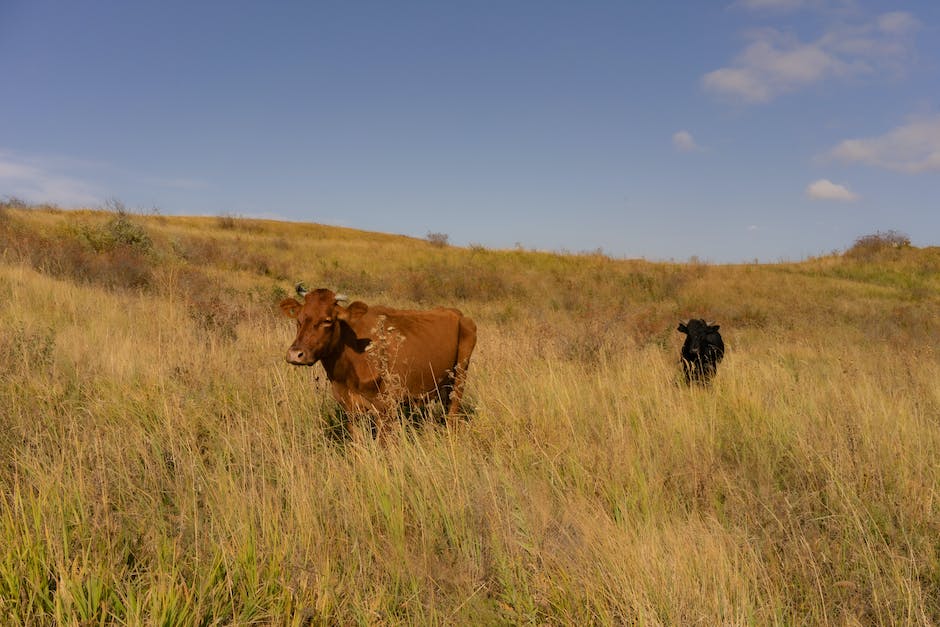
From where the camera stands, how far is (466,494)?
3.09 metres

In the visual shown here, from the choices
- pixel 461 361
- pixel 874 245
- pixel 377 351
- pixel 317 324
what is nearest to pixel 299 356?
pixel 317 324

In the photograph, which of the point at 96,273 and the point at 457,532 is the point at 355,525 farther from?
the point at 96,273

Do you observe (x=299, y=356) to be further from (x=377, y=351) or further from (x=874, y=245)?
(x=874, y=245)

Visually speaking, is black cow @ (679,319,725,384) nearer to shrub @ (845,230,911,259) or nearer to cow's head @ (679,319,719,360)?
cow's head @ (679,319,719,360)

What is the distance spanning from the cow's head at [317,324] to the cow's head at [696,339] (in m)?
4.72

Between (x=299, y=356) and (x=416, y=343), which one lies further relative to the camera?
(x=416, y=343)

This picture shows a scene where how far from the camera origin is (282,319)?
9.83 meters

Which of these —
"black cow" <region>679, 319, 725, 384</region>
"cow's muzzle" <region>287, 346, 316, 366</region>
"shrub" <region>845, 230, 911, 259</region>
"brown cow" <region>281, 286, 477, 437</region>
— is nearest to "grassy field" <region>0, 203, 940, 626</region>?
"black cow" <region>679, 319, 725, 384</region>

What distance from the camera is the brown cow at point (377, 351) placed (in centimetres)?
399

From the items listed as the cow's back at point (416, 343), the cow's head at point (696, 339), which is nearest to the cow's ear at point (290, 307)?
→ the cow's back at point (416, 343)

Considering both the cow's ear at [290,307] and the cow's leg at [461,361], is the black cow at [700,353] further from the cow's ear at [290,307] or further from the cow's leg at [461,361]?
the cow's ear at [290,307]

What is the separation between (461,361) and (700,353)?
3.38 metres

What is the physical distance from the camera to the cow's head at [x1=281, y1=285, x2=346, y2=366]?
3.93m

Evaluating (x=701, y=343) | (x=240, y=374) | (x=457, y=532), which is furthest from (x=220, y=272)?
(x=457, y=532)
